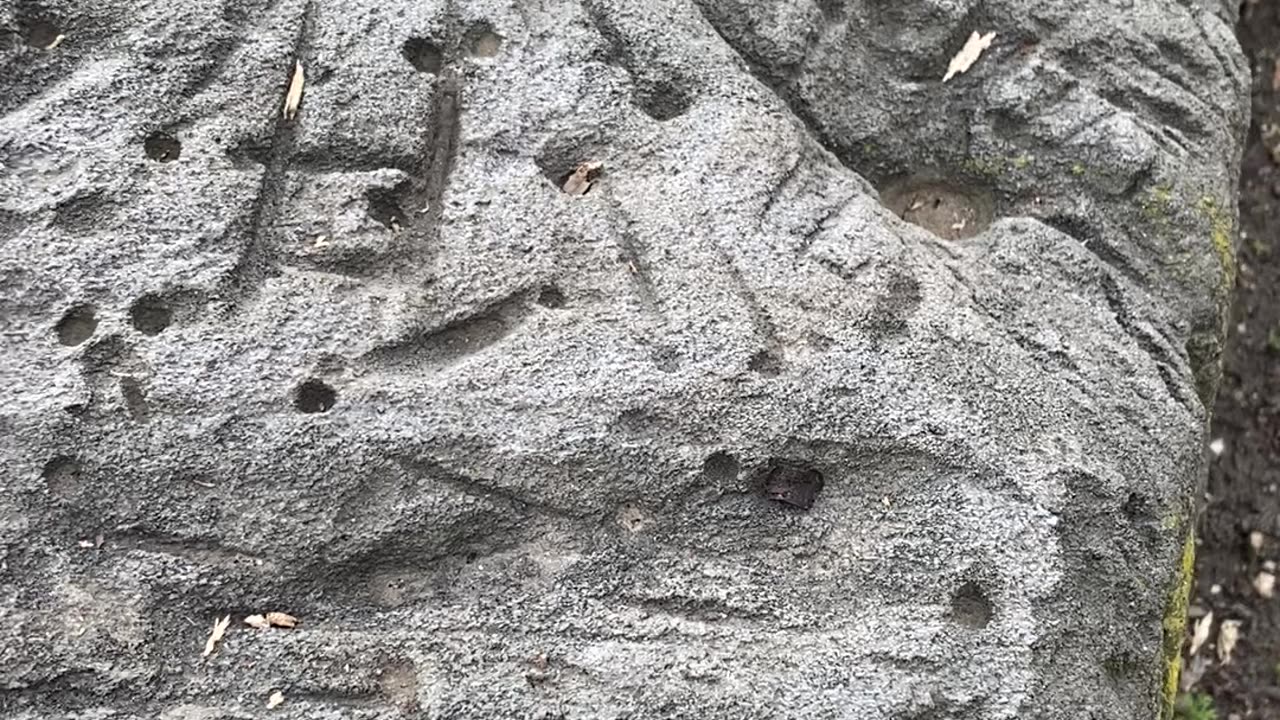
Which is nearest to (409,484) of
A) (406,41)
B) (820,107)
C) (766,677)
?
(766,677)

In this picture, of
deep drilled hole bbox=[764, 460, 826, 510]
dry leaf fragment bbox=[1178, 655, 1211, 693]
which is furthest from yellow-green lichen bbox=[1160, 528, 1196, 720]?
dry leaf fragment bbox=[1178, 655, 1211, 693]

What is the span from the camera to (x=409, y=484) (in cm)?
152

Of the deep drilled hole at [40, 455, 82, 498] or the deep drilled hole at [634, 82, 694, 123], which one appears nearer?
the deep drilled hole at [40, 455, 82, 498]

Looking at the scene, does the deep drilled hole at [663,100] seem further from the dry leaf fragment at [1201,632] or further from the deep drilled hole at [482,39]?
the dry leaf fragment at [1201,632]

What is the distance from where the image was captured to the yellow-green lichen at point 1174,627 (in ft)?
5.56

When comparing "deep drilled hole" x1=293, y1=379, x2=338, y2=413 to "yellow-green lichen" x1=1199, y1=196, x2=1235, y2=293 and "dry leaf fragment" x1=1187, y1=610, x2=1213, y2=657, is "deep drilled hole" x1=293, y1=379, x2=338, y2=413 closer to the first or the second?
"yellow-green lichen" x1=1199, y1=196, x2=1235, y2=293

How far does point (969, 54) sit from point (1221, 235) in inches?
17.5

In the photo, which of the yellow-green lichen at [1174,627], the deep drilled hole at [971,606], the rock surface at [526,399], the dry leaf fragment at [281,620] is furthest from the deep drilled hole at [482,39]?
the yellow-green lichen at [1174,627]

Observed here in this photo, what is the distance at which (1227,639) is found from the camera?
270 cm

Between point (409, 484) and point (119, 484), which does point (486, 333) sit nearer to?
point (409, 484)

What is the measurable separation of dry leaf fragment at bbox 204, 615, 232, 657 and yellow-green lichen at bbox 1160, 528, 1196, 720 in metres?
1.14

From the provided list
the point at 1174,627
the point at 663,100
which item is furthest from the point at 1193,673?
the point at 663,100

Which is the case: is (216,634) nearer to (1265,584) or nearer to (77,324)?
(77,324)

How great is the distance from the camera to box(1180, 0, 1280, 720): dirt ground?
267 centimetres
